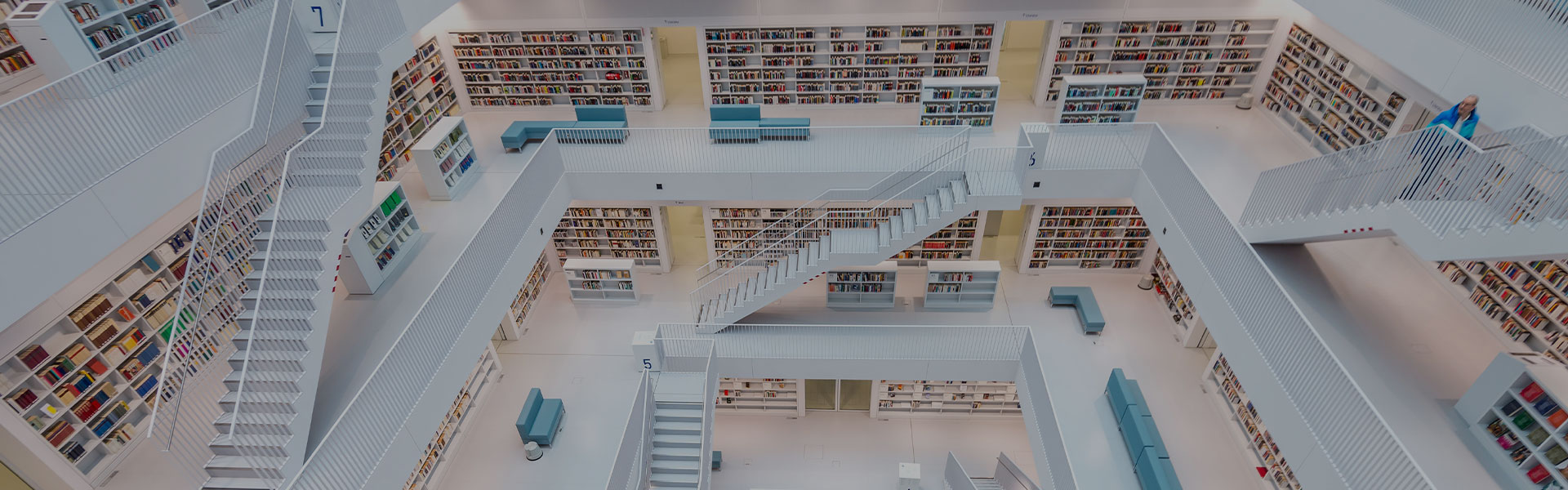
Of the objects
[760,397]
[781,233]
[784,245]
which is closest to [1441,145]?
[784,245]

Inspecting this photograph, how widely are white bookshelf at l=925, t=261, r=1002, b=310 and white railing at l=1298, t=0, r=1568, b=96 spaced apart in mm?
6239

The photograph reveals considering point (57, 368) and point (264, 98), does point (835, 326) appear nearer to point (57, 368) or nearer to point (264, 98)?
point (264, 98)

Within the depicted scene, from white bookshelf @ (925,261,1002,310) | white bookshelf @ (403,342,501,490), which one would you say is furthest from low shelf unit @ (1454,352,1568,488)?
white bookshelf @ (403,342,501,490)

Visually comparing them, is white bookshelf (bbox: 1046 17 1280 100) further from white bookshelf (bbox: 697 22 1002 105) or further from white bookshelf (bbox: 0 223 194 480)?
white bookshelf (bbox: 0 223 194 480)

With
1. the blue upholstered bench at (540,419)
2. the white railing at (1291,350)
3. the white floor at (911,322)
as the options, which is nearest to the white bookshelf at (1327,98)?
the white floor at (911,322)

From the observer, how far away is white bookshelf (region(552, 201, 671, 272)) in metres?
12.6

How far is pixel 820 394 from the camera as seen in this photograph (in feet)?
43.7

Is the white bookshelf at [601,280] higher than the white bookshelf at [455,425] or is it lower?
higher

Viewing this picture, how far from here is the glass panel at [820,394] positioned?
43.5ft

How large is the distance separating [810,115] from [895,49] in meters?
1.97

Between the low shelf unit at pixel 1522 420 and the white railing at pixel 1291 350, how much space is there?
1285 millimetres

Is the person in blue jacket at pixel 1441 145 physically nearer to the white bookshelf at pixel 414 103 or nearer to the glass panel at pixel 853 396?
the glass panel at pixel 853 396

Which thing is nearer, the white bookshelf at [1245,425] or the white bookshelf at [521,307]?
the white bookshelf at [1245,425]

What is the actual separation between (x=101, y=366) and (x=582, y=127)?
650cm
